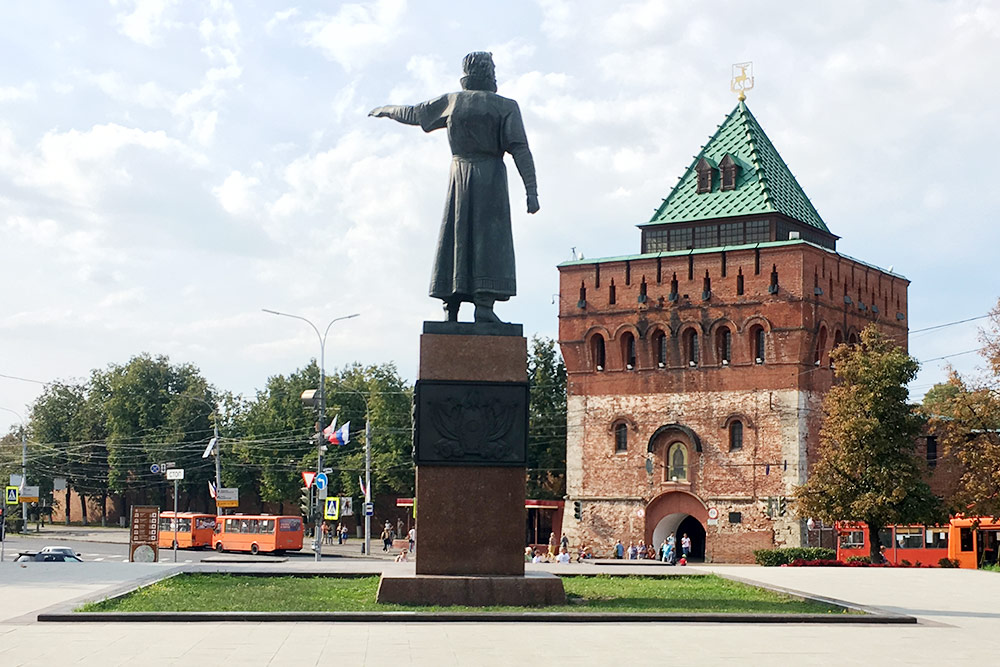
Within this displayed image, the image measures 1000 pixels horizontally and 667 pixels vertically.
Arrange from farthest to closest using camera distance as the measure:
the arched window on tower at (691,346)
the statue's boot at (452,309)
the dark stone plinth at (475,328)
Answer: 1. the arched window on tower at (691,346)
2. the statue's boot at (452,309)
3. the dark stone plinth at (475,328)

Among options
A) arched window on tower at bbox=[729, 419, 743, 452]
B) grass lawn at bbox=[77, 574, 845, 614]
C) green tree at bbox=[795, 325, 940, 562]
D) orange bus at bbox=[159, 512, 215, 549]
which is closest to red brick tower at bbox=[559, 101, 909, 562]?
arched window on tower at bbox=[729, 419, 743, 452]

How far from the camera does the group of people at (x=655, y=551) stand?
168 feet

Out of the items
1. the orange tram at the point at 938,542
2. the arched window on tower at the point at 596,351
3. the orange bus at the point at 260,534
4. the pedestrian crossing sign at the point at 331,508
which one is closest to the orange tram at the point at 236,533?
the orange bus at the point at 260,534

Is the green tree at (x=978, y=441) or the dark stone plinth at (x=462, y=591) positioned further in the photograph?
the green tree at (x=978, y=441)

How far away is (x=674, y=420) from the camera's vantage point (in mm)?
54844

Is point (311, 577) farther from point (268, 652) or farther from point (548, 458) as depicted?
point (548, 458)

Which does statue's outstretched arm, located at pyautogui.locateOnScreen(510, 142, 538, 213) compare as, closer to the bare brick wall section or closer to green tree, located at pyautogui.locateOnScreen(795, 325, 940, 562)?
green tree, located at pyautogui.locateOnScreen(795, 325, 940, 562)

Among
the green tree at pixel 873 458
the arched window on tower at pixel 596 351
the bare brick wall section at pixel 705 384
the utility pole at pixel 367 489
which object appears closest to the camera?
the green tree at pixel 873 458

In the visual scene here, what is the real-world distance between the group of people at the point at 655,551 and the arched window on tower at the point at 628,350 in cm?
752

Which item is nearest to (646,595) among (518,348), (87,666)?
(518,348)

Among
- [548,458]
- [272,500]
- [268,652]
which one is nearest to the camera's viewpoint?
[268,652]

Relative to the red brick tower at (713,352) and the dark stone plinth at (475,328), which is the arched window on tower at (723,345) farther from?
the dark stone plinth at (475,328)

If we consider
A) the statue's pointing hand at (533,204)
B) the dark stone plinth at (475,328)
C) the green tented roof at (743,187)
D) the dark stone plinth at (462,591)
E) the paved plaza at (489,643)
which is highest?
the green tented roof at (743,187)

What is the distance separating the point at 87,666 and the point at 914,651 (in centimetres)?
753
